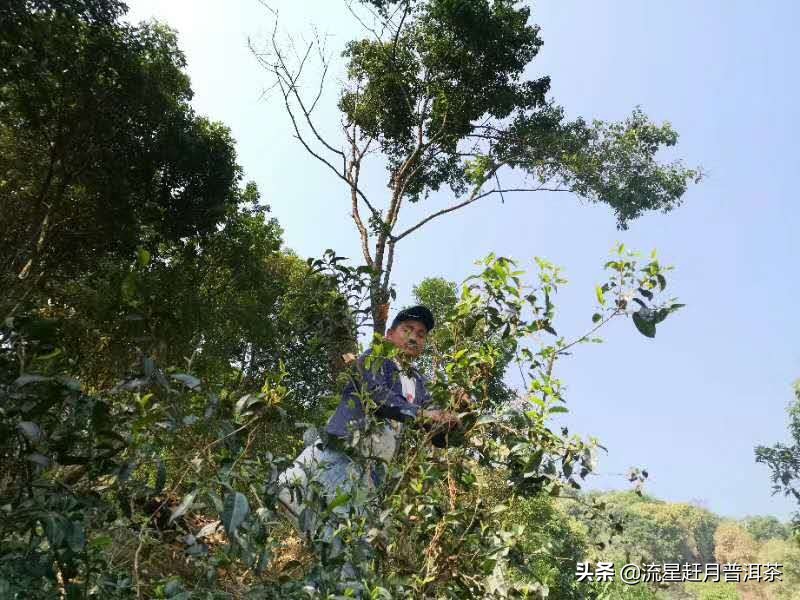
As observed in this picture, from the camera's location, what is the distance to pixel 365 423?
2061 mm

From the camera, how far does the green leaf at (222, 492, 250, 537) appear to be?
117cm

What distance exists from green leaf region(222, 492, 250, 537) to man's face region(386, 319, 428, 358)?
145cm

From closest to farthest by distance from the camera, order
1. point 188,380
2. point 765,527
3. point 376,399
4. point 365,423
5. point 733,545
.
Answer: point 188,380 → point 365,423 → point 376,399 → point 733,545 → point 765,527

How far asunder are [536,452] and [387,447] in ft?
2.34

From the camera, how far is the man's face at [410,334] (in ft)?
8.59

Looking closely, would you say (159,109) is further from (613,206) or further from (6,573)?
(6,573)

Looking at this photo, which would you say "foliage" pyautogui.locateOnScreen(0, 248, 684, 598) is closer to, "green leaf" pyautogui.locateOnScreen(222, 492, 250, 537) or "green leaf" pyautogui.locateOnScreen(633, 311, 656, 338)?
"green leaf" pyautogui.locateOnScreen(222, 492, 250, 537)

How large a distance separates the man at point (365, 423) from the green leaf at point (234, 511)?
253mm

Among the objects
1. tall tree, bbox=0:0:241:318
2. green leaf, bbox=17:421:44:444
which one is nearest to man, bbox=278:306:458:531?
green leaf, bbox=17:421:44:444

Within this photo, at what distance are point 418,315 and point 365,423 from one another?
723 millimetres

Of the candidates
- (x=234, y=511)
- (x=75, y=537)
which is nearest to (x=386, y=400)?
(x=234, y=511)

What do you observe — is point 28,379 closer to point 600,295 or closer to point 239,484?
point 239,484

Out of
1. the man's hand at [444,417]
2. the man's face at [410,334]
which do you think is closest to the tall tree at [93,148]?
the man's face at [410,334]

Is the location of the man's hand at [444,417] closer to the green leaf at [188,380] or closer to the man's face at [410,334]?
the man's face at [410,334]
